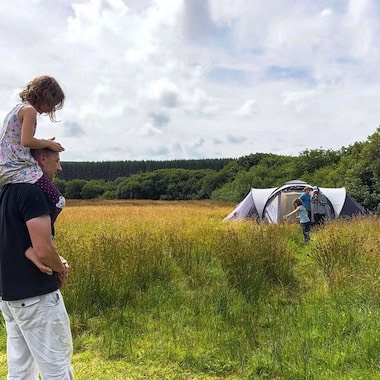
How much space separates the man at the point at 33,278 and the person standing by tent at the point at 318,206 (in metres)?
10.0

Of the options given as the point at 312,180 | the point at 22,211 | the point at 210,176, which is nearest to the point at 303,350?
the point at 22,211

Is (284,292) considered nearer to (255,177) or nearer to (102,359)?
(102,359)

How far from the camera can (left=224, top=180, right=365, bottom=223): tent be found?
13062mm

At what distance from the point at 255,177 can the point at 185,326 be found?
41326 millimetres

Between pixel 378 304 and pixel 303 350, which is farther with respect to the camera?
pixel 378 304

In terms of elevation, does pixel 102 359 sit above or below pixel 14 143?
below

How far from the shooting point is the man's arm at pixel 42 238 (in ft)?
6.37

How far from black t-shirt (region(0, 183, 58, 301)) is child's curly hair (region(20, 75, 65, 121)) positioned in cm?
52

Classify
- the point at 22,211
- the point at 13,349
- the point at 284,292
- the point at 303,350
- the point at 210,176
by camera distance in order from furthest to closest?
the point at 210,176 → the point at 284,292 → the point at 303,350 → the point at 13,349 → the point at 22,211

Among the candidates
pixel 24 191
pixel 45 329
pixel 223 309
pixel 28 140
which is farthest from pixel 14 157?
pixel 223 309

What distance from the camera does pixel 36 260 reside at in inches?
77.9

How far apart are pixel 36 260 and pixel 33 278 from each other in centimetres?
12

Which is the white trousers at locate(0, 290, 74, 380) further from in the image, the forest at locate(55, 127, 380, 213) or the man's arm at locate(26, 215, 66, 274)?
the forest at locate(55, 127, 380, 213)

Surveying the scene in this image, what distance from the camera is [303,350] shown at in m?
3.28
